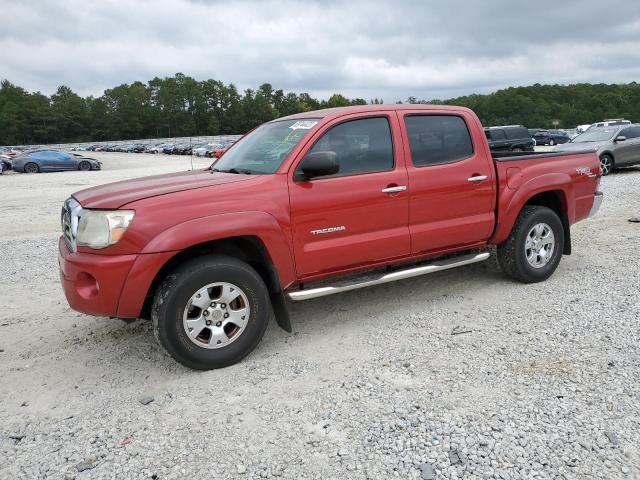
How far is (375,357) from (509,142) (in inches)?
716

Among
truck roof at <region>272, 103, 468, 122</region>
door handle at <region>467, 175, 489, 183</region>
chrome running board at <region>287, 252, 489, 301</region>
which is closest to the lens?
chrome running board at <region>287, 252, 489, 301</region>

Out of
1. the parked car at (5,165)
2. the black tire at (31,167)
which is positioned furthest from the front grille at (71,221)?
the parked car at (5,165)

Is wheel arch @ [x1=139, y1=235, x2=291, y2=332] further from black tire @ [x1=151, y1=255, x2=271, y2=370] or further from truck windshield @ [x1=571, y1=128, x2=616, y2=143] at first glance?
truck windshield @ [x1=571, y1=128, x2=616, y2=143]

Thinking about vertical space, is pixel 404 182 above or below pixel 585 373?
above

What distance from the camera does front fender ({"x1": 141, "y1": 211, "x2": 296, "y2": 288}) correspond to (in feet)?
11.1

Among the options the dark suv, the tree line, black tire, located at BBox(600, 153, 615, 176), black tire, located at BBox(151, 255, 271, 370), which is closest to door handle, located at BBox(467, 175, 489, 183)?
black tire, located at BBox(151, 255, 271, 370)

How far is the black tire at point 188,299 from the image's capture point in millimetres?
3445

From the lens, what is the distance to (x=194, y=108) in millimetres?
130000

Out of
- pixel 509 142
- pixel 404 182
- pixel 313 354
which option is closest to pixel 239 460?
pixel 313 354

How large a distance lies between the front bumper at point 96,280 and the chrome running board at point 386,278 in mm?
1246

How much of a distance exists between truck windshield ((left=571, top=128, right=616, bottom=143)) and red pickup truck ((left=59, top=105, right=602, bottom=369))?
1172 cm

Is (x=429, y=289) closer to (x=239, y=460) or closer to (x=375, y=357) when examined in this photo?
(x=375, y=357)

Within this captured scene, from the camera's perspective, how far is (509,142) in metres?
19.9

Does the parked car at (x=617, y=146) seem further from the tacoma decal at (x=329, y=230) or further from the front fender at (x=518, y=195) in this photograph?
the tacoma decal at (x=329, y=230)
